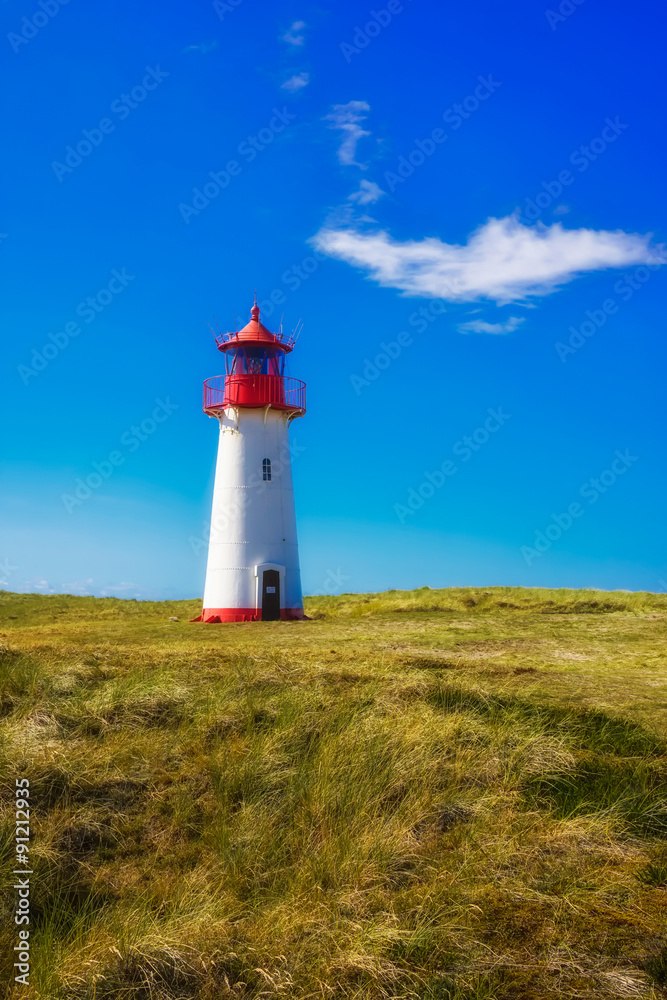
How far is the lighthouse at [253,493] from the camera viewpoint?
27.5m

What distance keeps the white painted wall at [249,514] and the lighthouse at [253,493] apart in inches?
1.4

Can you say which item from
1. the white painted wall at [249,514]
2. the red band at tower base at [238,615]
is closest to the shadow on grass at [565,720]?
the red band at tower base at [238,615]

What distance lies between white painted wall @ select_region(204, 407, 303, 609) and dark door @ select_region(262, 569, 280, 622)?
0.90ft

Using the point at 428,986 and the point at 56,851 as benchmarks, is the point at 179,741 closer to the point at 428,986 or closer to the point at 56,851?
the point at 56,851

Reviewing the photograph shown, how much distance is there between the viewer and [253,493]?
28.1 meters

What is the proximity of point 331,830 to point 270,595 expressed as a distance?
2027 centimetres

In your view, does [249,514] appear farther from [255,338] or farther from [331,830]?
[331,830]

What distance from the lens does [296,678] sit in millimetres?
10859

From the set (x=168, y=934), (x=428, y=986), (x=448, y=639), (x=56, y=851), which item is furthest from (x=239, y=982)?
(x=448, y=639)

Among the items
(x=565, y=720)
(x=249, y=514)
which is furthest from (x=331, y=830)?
(x=249, y=514)

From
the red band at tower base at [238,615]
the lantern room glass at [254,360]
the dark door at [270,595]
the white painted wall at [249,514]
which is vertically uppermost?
the lantern room glass at [254,360]

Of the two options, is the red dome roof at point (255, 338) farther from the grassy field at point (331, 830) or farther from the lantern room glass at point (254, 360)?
the grassy field at point (331, 830)

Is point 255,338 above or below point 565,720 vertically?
above

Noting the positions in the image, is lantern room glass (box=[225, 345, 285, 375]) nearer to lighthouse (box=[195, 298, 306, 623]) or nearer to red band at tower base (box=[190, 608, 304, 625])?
lighthouse (box=[195, 298, 306, 623])
